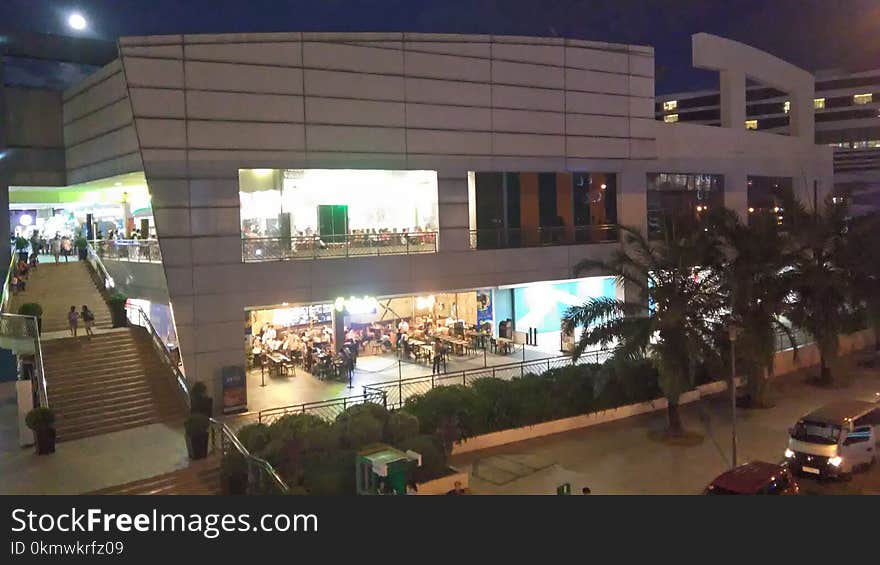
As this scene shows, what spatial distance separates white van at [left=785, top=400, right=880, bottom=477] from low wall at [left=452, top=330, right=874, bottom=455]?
18.8ft

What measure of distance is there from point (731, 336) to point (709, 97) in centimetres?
9221

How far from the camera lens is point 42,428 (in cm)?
1803

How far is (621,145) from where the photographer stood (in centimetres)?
2998

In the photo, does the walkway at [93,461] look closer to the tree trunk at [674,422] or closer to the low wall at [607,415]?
the low wall at [607,415]

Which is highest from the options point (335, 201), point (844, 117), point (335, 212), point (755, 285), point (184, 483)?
point (844, 117)

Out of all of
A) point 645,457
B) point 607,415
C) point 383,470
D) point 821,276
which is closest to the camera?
point 383,470

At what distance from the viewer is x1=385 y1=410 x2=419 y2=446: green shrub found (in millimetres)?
16984

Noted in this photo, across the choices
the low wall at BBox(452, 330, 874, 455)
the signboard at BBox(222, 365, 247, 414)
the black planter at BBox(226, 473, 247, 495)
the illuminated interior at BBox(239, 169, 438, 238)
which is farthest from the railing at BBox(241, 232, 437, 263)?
the black planter at BBox(226, 473, 247, 495)

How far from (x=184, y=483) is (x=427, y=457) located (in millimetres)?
5633

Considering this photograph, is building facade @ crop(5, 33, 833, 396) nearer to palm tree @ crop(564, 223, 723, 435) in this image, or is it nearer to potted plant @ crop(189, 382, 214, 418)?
potted plant @ crop(189, 382, 214, 418)

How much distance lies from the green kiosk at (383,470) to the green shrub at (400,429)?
1755mm

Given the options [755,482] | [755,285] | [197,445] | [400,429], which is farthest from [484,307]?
[755,482]

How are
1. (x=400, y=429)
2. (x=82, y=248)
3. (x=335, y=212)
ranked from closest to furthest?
(x=400, y=429) → (x=335, y=212) → (x=82, y=248)

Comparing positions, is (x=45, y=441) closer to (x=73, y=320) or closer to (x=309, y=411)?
(x=73, y=320)
